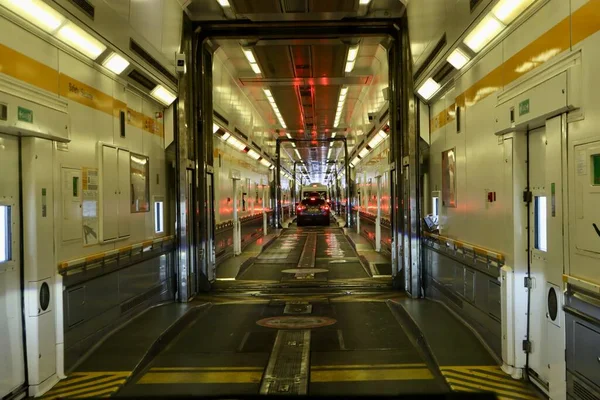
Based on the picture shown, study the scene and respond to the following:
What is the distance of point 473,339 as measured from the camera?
5.34 meters

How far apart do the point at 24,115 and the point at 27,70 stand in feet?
1.47

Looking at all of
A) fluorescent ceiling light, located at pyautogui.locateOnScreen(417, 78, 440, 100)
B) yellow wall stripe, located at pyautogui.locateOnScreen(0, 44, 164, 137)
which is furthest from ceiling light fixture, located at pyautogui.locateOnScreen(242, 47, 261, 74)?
fluorescent ceiling light, located at pyautogui.locateOnScreen(417, 78, 440, 100)

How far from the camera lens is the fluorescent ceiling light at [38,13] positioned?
12.6ft

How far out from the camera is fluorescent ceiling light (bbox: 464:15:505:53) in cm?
459

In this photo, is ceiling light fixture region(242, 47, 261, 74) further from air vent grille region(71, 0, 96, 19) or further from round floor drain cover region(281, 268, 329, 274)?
round floor drain cover region(281, 268, 329, 274)

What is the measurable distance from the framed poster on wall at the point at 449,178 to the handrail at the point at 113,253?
408cm

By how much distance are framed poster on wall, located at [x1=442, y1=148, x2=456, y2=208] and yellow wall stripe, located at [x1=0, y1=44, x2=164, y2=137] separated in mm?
4175

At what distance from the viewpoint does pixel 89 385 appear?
4.25m

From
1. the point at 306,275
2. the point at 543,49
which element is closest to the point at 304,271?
the point at 306,275

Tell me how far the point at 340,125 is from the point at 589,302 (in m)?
20.0

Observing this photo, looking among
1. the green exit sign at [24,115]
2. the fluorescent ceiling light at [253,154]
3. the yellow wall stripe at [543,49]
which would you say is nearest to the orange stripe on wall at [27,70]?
the green exit sign at [24,115]

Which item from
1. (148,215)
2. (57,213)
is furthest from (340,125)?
(57,213)

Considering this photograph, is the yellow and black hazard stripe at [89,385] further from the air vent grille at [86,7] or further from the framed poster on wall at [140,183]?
the air vent grille at [86,7]

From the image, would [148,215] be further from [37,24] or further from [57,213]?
[37,24]
